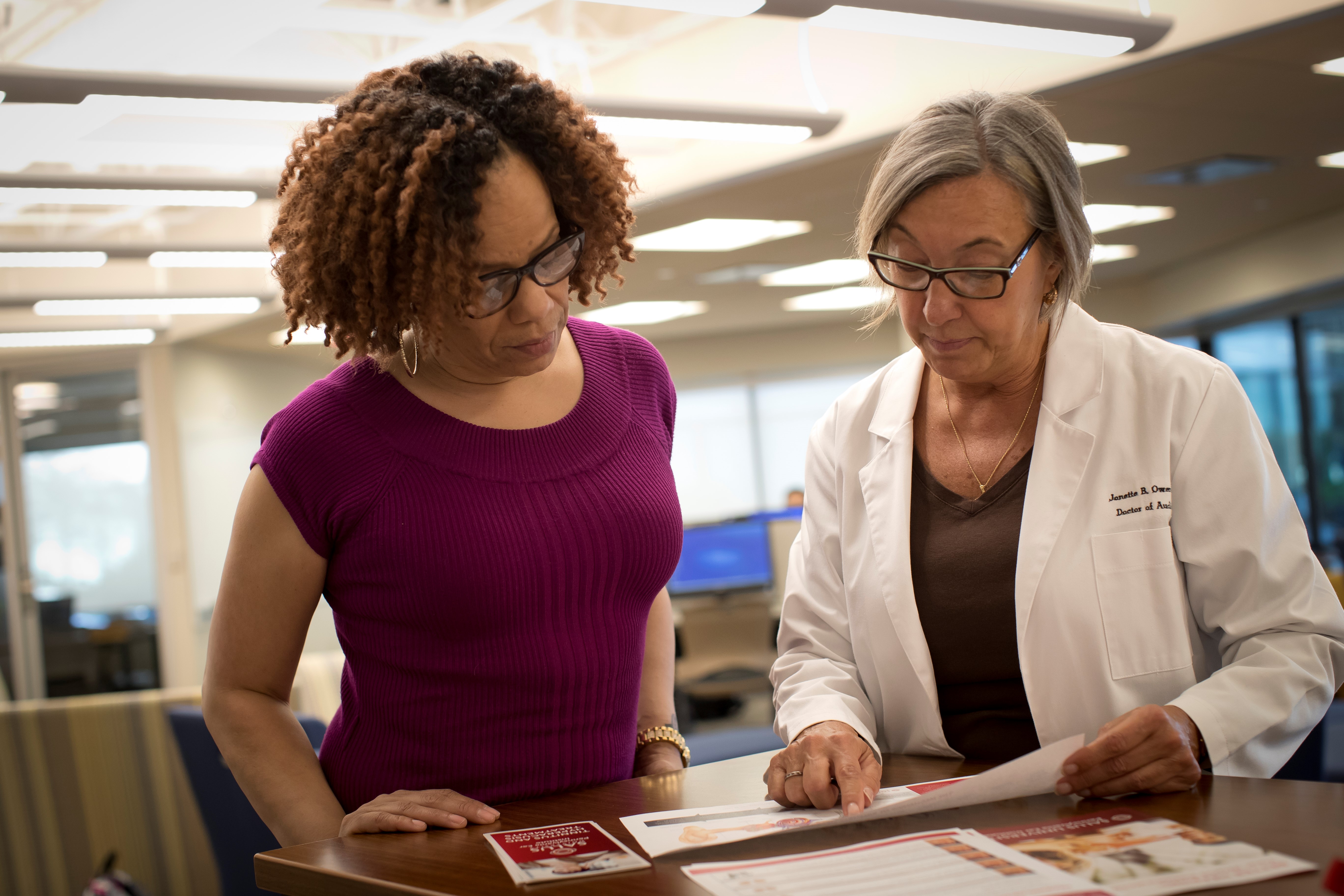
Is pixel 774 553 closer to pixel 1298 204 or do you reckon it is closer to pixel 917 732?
pixel 1298 204

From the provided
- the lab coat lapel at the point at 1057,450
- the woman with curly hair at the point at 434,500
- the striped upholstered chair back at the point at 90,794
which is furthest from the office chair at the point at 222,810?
the lab coat lapel at the point at 1057,450

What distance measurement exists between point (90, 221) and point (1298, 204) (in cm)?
865

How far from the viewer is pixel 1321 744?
2.15m

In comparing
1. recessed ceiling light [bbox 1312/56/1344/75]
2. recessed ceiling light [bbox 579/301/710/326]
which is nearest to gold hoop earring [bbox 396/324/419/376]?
recessed ceiling light [bbox 1312/56/1344/75]

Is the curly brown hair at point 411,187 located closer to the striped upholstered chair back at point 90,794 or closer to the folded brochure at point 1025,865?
the folded brochure at point 1025,865

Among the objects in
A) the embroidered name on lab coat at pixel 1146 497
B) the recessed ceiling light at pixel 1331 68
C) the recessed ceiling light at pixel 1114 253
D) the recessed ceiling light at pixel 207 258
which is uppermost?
the recessed ceiling light at pixel 1114 253

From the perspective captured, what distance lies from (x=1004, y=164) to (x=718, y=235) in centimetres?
594

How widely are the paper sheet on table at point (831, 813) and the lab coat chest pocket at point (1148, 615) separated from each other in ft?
1.11

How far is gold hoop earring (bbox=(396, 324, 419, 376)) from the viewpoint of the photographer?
1416mm

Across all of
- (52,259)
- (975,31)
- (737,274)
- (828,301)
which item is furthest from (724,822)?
(828,301)

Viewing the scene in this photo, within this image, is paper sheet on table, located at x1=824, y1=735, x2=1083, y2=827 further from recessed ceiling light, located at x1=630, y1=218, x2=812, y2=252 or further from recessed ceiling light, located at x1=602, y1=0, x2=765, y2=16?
recessed ceiling light, located at x1=630, y1=218, x2=812, y2=252

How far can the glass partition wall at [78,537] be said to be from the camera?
9.98 m

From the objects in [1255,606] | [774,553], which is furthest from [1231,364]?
[1255,606]

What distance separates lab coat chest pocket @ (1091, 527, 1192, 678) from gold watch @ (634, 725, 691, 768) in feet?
1.95
